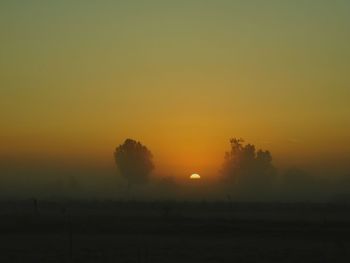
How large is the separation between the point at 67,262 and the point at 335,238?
18284 mm

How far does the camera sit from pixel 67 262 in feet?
86.6

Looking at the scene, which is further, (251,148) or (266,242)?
(251,148)

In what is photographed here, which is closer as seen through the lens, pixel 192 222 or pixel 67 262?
pixel 67 262

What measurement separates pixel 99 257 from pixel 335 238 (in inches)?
644

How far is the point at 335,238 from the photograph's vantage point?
1474 inches

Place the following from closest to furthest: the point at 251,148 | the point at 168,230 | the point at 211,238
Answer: the point at 211,238, the point at 168,230, the point at 251,148

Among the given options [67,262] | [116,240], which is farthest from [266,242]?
[67,262]

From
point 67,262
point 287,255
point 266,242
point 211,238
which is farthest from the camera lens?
point 211,238

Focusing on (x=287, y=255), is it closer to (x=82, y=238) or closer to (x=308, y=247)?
(x=308, y=247)

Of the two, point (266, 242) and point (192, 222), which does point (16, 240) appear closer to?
point (266, 242)

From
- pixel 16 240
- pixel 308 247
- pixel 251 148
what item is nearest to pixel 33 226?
pixel 16 240

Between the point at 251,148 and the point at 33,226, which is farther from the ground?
the point at 251,148

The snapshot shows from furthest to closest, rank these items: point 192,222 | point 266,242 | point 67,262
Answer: point 192,222, point 266,242, point 67,262

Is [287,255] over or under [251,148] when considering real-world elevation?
under
